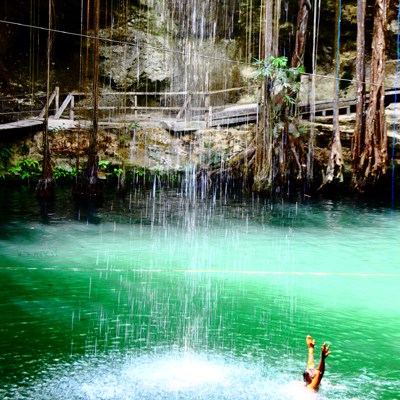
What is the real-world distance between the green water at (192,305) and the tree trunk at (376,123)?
3.41 m

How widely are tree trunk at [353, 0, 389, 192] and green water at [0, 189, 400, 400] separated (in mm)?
3406

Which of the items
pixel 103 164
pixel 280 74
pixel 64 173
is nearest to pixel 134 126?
pixel 103 164

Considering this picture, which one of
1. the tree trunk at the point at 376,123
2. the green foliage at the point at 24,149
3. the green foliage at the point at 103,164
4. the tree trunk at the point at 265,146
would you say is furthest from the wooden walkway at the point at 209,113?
the tree trunk at the point at 265,146

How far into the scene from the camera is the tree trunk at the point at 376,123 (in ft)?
51.8

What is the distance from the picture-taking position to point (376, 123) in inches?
627

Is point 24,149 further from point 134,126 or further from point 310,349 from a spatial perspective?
point 310,349

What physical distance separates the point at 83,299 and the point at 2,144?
11709 mm

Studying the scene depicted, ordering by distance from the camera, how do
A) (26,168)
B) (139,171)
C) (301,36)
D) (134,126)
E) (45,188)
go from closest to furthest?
(45,188)
(301,36)
(26,168)
(139,171)
(134,126)

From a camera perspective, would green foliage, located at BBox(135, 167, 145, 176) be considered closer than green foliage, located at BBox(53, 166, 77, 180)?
No

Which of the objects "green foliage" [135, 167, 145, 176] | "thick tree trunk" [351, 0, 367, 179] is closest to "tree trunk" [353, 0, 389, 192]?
"thick tree trunk" [351, 0, 367, 179]

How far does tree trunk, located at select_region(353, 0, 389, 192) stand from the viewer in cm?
1578

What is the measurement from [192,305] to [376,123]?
34.6ft

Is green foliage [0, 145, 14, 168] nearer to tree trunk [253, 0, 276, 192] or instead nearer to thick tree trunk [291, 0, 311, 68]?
tree trunk [253, 0, 276, 192]

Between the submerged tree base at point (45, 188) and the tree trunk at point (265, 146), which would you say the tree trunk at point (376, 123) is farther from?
the submerged tree base at point (45, 188)
